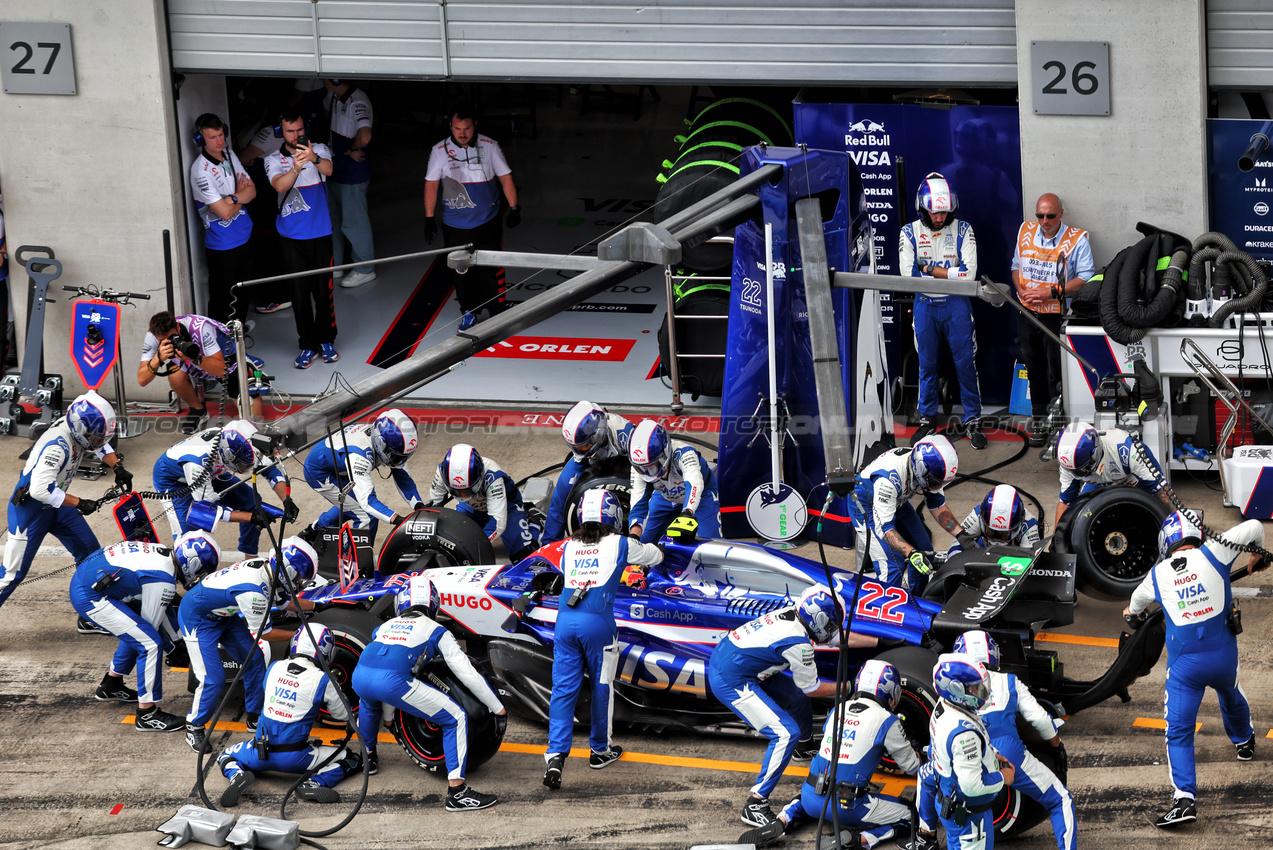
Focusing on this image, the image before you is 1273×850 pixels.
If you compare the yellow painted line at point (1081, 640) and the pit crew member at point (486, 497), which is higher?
the pit crew member at point (486, 497)

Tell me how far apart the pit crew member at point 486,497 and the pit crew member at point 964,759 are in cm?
457

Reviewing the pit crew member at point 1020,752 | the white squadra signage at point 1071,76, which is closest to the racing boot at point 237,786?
the pit crew member at point 1020,752

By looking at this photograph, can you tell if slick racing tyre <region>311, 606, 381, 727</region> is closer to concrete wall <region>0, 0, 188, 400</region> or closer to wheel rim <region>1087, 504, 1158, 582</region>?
wheel rim <region>1087, 504, 1158, 582</region>

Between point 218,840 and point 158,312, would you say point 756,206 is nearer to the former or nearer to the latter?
point 218,840

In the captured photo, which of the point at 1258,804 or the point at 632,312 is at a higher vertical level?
the point at 632,312

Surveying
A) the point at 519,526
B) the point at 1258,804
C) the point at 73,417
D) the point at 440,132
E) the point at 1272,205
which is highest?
the point at 440,132

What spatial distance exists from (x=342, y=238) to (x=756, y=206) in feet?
25.8

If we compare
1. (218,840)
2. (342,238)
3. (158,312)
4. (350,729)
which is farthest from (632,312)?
(218,840)

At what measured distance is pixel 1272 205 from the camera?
1386 centimetres

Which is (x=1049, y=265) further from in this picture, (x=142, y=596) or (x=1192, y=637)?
(x=142, y=596)

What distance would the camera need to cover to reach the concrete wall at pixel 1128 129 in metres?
13.7

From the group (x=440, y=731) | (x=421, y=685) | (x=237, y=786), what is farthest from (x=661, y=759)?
(x=237, y=786)

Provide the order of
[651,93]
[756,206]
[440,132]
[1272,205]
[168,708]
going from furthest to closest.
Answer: [651,93] → [440,132] → [1272,205] → [756,206] → [168,708]

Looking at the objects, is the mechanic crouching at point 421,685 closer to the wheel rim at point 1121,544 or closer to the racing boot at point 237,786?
the racing boot at point 237,786
